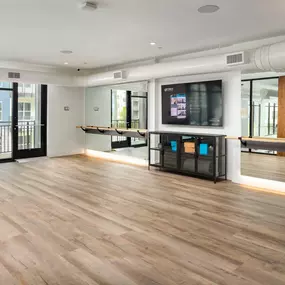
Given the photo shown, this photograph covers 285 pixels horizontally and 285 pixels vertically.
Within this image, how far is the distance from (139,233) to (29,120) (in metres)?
6.39

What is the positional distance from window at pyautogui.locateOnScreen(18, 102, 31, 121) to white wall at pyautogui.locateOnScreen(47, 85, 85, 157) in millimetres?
568

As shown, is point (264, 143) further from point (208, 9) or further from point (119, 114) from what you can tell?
point (119, 114)

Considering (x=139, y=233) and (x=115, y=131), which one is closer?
(x=139, y=233)

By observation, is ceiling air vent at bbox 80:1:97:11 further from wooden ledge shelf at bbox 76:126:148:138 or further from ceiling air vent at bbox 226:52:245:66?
wooden ledge shelf at bbox 76:126:148:138

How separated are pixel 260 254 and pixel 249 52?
11.4 ft

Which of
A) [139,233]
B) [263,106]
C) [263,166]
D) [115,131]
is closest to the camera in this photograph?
[139,233]

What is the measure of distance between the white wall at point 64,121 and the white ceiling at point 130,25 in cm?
260

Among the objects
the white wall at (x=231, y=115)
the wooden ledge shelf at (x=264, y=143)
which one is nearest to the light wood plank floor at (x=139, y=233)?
the white wall at (x=231, y=115)

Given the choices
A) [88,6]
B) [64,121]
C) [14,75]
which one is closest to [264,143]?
[88,6]

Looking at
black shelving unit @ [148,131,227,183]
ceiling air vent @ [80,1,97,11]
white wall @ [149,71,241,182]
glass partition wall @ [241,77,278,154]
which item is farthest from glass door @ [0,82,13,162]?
glass partition wall @ [241,77,278,154]

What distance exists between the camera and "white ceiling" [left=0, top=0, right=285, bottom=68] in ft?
11.9

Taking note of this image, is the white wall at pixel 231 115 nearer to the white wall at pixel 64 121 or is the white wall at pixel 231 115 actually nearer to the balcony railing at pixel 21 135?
the white wall at pixel 64 121

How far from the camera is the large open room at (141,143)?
287 centimetres

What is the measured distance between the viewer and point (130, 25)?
441 cm
